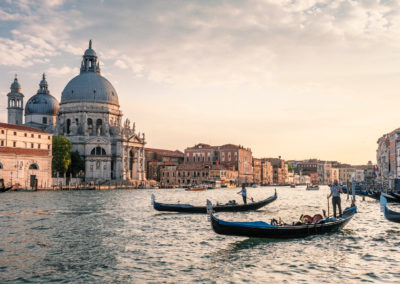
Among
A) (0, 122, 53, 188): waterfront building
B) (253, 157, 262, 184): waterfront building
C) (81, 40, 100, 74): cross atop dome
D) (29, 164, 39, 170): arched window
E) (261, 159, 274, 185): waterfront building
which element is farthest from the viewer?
(261, 159, 274, 185): waterfront building

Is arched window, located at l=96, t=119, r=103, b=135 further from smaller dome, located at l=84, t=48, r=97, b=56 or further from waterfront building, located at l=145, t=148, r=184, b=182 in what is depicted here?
smaller dome, located at l=84, t=48, r=97, b=56

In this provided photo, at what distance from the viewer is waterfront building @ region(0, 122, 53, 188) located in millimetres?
49656

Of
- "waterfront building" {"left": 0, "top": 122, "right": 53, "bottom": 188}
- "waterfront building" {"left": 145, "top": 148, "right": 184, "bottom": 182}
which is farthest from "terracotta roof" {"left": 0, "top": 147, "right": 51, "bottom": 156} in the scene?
"waterfront building" {"left": 145, "top": 148, "right": 184, "bottom": 182}

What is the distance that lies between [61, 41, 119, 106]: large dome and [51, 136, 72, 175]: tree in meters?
17.1

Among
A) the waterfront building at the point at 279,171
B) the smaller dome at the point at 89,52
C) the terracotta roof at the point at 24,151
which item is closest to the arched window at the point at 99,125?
the smaller dome at the point at 89,52

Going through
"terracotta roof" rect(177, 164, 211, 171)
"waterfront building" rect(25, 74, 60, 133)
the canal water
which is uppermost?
"waterfront building" rect(25, 74, 60, 133)

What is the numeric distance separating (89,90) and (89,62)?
9.13 m

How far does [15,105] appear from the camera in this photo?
8850 centimetres

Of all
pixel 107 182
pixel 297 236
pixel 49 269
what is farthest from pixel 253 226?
pixel 107 182

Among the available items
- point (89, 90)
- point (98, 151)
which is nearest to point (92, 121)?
point (89, 90)

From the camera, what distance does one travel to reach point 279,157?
13600 centimetres

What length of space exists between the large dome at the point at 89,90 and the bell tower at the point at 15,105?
12.1 m

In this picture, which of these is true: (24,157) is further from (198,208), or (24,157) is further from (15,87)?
(15,87)

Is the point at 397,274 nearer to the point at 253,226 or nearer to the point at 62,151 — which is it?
the point at 253,226
